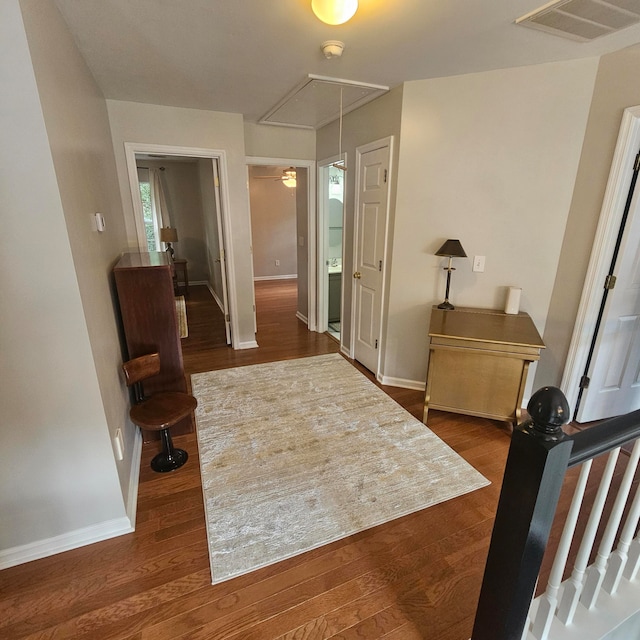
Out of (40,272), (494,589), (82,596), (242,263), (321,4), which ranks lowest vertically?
(82,596)

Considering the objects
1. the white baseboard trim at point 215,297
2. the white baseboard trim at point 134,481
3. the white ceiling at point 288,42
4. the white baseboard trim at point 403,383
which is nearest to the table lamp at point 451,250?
the white baseboard trim at point 403,383

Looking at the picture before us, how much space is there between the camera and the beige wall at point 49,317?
4.15 ft

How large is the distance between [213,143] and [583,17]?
9.84 ft

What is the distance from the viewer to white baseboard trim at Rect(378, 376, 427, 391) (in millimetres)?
3240

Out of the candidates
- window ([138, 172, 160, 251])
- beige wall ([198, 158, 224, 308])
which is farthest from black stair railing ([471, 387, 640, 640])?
window ([138, 172, 160, 251])

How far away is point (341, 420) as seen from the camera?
271cm

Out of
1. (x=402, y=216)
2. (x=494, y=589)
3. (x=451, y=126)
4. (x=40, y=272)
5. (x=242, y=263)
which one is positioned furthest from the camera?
(x=242, y=263)

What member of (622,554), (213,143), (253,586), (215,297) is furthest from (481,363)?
(215,297)

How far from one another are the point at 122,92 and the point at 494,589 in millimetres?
3952

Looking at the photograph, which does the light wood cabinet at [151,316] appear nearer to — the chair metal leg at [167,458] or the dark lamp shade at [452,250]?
the chair metal leg at [167,458]

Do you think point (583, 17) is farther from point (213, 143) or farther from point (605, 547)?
point (213, 143)

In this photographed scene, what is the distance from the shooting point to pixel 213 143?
356cm

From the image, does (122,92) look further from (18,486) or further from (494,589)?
(494,589)

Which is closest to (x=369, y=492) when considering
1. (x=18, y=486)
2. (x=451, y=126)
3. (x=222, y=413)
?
(x=222, y=413)
